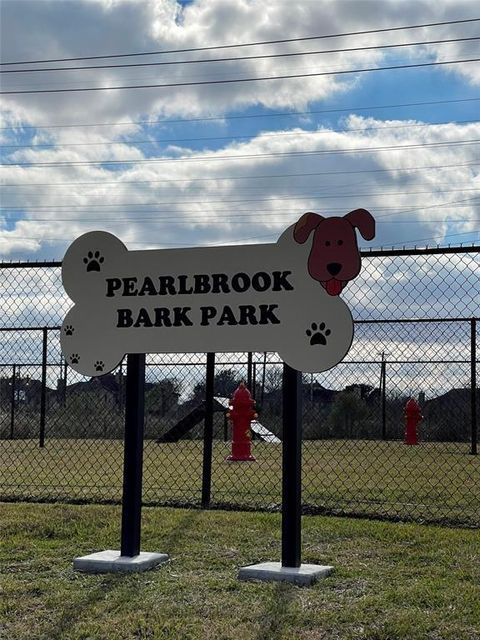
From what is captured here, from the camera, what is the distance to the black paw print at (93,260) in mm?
5965

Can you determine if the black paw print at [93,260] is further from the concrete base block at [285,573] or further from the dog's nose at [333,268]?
the concrete base block at [285,573]

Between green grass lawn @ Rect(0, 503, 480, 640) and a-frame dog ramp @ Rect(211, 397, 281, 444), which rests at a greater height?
a-frame dog ramp @ Rect(211, 397, 281, 444)

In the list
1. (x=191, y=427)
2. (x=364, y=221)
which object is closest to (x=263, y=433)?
(x=191, y=427)

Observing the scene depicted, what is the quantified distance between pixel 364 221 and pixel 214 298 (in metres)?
1.03

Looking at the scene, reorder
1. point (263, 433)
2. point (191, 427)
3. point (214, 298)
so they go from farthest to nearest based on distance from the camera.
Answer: point (263, 433)
point (191, 427)
point (214, 298)

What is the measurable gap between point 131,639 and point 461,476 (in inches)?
283

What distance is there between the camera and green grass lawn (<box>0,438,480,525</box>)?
7.92 metres

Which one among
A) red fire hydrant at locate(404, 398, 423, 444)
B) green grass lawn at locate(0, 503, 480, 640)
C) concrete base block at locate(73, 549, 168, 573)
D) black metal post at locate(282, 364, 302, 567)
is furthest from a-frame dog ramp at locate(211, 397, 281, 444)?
black metal post at locate(282, 364, 302, 567)

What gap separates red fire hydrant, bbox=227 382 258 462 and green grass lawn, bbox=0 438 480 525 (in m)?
0.34

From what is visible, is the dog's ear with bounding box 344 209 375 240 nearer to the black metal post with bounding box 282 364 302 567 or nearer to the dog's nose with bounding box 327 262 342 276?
the dog's nose with bounding box 327 262 342 276

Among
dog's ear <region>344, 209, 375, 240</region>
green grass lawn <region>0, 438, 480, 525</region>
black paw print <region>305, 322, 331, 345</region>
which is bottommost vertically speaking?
green grass lawn <region>0, 438, 480, 525</region>

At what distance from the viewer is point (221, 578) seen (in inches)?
202

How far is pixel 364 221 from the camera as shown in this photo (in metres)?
5.27

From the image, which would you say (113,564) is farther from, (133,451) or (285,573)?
(285,573)
